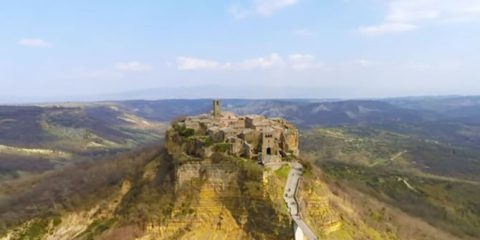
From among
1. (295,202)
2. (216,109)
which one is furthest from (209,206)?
(216,109)

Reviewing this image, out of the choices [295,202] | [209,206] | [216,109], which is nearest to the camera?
[295,202]

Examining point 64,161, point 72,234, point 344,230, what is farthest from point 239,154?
point 64,161

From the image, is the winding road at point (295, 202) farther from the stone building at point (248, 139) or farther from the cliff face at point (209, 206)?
the stone building at point (248, 139)

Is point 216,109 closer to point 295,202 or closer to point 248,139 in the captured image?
point 248,139

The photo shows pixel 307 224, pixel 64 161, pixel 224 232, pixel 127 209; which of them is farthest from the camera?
pixel 64 161

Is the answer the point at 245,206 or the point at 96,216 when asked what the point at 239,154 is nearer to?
the point at 245,206

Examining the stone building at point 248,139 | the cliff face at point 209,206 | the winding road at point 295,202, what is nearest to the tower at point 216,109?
the stone building at point 248,139

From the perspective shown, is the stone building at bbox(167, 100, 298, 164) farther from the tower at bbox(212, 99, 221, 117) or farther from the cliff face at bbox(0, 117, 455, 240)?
the tower at bbox(212, 99, 221, 117)
